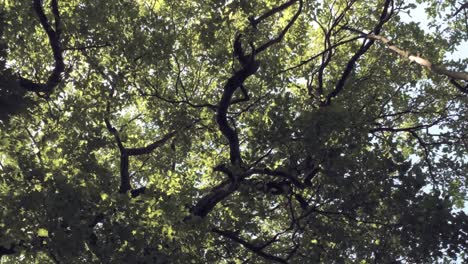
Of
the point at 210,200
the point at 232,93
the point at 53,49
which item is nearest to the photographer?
the point at 232,93

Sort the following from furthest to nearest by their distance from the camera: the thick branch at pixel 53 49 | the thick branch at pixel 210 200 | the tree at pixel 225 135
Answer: the thick branch at pixel 210 200 < the thick branch at pixel 53 49 < the tree at pixel 225 135

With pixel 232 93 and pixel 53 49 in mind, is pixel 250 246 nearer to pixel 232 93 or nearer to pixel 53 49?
pixel 232 93

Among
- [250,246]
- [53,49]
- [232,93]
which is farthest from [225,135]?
[53,49]

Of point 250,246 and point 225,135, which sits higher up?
point 225,135

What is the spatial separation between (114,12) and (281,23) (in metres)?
5.04

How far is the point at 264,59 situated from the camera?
12430 mm

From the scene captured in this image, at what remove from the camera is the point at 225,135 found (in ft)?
38.9

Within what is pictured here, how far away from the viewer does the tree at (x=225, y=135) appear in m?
9.46

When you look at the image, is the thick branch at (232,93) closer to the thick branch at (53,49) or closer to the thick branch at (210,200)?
the thick branch at (210,200)

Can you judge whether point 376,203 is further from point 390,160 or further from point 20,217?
point 20,217

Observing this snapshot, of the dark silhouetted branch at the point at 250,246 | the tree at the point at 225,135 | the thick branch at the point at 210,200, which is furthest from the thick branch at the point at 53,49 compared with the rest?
the dark silhouetted branch at the point at 250,246

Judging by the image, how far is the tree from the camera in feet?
31.0

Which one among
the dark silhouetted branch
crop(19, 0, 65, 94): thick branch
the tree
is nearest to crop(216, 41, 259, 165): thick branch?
the tree

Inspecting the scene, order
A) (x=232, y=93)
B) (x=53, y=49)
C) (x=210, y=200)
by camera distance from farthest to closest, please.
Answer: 1. (x=210, y=200)
2. (x=53, y=49)
3. (x=232, y=93)
